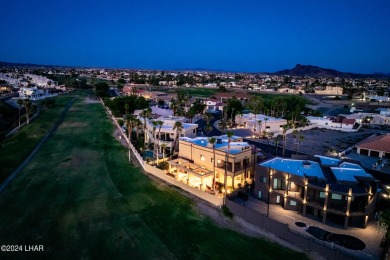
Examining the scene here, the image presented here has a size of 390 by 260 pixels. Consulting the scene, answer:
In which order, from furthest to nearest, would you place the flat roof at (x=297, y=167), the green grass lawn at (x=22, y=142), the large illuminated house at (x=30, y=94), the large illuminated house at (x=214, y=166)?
the large illuminated house at (x=30, y=94) < the green grass lawn at (x=22, y=142) < the large illuminated house at (x=214, y=166) < the flat roof at (x=297, y=167)

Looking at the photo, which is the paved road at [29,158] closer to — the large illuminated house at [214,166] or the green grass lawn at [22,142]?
the green grass lawn at [22,142]

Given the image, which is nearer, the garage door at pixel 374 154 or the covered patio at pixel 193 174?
the covered patio at pixel 193 174

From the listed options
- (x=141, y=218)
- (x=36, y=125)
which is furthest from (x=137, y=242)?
(x=36, y=125)

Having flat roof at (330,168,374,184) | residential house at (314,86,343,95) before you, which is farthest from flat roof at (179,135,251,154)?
residential house at (314,86,343,95)

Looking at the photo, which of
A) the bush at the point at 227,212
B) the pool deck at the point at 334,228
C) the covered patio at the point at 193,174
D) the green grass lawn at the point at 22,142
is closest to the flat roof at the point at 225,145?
the covered patio at the point at 193,174

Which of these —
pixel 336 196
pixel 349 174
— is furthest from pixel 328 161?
pixel 336 196

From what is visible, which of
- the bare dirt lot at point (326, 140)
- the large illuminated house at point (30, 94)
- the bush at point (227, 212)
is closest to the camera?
the bush at point (227, 212)

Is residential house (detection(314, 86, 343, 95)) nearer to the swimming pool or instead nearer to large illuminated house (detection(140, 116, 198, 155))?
large illuminated house (detection(140, 116, 198, 155))

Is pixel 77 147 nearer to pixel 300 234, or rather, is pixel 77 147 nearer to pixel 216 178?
pixel 216 178

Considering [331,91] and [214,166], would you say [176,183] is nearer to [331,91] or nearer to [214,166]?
[214,166]
